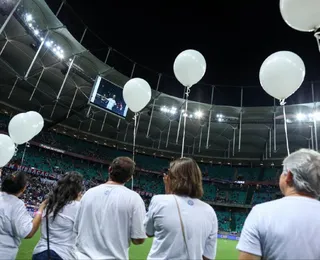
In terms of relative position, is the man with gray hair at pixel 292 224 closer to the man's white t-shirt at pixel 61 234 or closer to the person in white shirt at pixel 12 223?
the man's white t-shirt at pixel 61 234

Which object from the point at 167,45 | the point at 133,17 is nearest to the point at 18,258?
the point at 133,17

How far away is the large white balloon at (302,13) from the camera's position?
337 cm

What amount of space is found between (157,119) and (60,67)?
9.98 m

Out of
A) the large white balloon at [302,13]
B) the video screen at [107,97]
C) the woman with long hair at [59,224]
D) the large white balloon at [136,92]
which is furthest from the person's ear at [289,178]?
the video screen at [107,97]

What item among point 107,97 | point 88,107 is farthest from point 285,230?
point 88,107

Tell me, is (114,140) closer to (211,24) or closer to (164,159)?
(164,159)

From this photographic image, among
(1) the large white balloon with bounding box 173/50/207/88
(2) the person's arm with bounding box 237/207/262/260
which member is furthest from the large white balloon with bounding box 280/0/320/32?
(2) the person's arm with bounding box 237/207/262/260

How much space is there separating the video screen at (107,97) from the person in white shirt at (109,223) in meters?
14.9

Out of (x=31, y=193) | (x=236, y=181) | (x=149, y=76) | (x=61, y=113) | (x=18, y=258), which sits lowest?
(x=18, y=258)

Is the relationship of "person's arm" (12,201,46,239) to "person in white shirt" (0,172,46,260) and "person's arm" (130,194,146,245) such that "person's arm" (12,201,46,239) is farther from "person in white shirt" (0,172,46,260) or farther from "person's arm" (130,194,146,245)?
"person's arm" (130,194,146,245)

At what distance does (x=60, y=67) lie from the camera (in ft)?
56.3

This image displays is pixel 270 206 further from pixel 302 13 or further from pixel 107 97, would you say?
pixel 107 97

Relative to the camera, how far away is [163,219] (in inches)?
68.3

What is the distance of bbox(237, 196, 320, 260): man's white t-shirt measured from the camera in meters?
1.17
